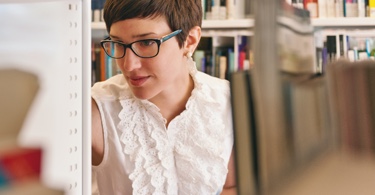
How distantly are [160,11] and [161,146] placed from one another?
31 centimetres

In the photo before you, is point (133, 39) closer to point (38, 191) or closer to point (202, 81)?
point (202, 81)

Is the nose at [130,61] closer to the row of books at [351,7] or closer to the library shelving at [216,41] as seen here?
the library shelving at [216,41]

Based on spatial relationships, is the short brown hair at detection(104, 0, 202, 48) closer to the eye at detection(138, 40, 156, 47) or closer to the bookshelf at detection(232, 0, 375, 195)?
the eye at detection(138, 40, 156, 47)

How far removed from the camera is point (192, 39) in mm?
1106

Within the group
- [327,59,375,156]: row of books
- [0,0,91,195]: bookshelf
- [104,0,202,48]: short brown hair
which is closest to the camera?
[327,59,375,156]: row of books

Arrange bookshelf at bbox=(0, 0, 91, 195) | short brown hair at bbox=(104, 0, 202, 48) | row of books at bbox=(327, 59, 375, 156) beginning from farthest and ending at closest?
short brown hair at bbox=(104, 0, 202, 48) → bookshelf at bbox=(0, 0, 91, 195) → row of books at bbox=(327, 59, 375, 156)

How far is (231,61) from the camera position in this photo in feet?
4.14

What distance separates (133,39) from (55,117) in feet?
1.08

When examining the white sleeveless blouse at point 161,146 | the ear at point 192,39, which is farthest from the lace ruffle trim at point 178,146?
the ear at point 192,39

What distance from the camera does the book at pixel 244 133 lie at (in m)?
0.27

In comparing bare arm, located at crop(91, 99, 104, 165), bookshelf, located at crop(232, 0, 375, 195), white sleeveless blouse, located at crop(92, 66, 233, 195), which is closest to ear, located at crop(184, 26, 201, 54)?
white sleeveless blouse, located at crop(92, 66, 233, 195)

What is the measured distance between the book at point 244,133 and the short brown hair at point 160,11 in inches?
28.9

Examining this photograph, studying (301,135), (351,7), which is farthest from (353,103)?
(351,7)

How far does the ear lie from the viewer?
1.08m
